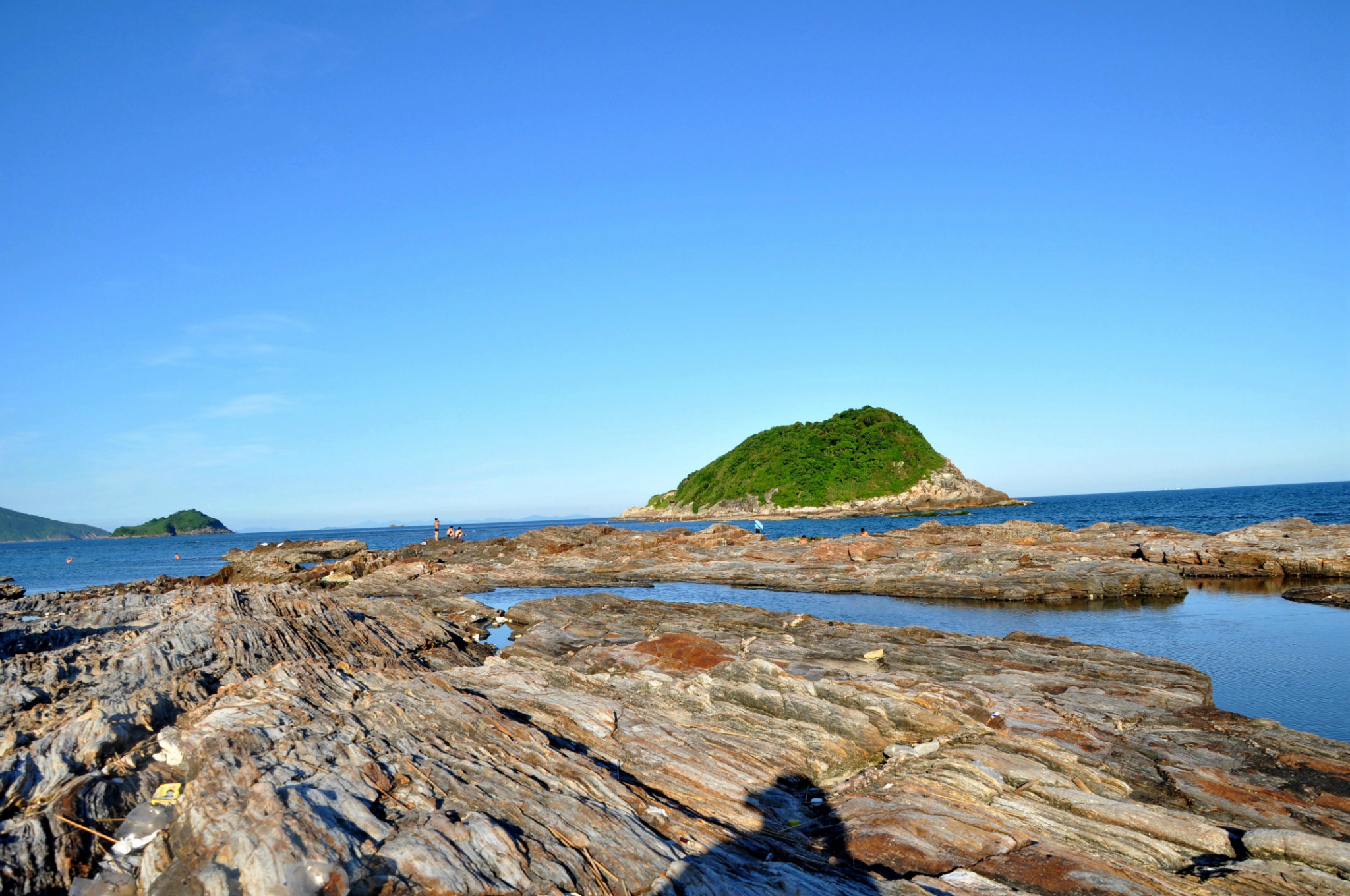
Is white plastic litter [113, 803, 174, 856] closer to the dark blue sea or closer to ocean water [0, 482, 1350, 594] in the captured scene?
the dark blue sea

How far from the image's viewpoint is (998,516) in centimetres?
10356

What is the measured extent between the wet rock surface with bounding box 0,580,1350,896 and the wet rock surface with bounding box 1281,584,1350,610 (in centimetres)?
1890

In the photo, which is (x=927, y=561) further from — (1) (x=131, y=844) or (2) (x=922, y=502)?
(2) (x=922, y=502)

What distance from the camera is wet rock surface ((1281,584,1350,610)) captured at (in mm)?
31125

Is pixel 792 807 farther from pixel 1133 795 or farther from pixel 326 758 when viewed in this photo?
pixel 326 758

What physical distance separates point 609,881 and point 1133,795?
350 inches

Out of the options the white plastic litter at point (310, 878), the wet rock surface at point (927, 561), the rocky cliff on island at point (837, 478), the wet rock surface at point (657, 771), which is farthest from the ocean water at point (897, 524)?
the white plastic litter at point (310, 878)

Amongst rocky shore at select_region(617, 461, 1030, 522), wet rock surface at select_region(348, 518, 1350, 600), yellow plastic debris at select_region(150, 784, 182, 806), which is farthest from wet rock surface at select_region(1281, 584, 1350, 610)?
rocky shore at select_region(617, 461, 1030, 522)

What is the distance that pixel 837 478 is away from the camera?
136m

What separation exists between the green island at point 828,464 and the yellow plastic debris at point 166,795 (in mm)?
125450

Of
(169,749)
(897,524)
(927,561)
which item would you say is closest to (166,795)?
(169,749)

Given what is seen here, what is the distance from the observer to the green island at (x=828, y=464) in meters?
132

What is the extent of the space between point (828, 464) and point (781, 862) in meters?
137

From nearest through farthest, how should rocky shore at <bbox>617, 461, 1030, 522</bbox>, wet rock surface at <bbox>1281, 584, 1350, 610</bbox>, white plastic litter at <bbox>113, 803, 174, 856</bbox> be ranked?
white plastic litter at <bbox>113, 803, 174, 856</bbox> → wet rock surface at <bbox>1281, 584, 1350, 610</bbox> → rocky shore at <bbox>617, 461, 1030, 522</bbox>
